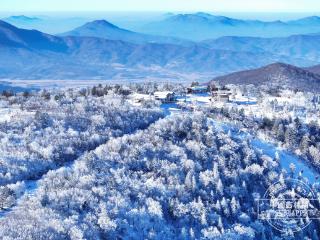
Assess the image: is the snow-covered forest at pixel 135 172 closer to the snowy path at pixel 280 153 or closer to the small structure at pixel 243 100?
the snowy path at pixel 280 153

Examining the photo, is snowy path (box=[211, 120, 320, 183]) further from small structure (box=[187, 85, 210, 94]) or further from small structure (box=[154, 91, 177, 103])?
small structure (box=[187, 85, 210, 94])

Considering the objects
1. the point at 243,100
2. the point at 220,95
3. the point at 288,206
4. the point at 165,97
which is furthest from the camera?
the point at 243,100

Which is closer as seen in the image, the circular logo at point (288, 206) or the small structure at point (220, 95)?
the circular logo at point (288, 206)

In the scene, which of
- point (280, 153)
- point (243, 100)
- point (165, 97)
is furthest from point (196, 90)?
point (280, 153)

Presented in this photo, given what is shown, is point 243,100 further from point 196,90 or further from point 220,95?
point 196,90

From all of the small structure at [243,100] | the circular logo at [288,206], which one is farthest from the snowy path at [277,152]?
the small structure at [243,100]

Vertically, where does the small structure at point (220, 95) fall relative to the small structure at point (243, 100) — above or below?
above

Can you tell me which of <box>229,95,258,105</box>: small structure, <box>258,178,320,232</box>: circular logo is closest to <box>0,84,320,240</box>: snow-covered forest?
<box>258,178,320,232</box>: circular logo
